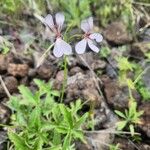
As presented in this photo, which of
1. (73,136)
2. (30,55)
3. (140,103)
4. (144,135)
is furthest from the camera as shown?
(30,55)

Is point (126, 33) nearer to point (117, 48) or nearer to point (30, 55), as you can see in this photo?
point (117, 48)

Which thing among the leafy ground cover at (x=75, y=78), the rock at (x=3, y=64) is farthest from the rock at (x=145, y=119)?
the rock at (x=3, y=64)

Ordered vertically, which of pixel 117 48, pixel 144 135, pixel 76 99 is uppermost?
pixel 117 48

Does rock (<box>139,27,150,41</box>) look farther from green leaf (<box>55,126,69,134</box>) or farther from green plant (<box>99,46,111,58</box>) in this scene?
green leaf (<box>55,126,69,134</box>)

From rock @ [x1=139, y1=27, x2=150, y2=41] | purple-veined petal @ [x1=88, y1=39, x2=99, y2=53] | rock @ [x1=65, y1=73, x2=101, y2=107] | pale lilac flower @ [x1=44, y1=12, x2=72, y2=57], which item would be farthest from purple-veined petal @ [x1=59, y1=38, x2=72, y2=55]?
rock @ [x1=139, y1=27, x2=150, y2=41]

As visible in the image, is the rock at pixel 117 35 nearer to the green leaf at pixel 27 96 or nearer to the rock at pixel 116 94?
the rock at pixel 116 94

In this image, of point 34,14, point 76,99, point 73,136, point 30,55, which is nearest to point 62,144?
point 73,136

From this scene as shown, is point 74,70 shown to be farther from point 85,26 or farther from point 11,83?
point 85,26
